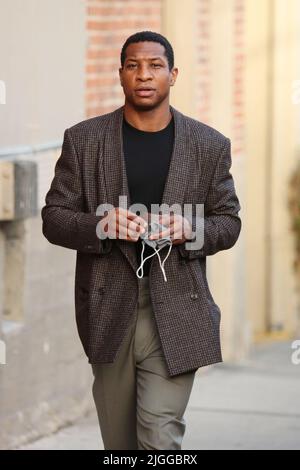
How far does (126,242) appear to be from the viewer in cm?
503

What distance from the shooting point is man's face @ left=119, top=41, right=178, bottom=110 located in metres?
5.00

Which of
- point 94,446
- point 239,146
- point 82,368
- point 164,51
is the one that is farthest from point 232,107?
point 164,51

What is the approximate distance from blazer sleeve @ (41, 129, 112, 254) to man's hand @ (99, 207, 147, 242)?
135mm

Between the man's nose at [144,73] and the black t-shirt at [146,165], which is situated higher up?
the man's nose at [144,73]

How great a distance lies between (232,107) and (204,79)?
0.49 m

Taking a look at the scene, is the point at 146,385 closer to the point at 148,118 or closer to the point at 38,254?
the point at 148,118

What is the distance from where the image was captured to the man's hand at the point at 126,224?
4.79 metres

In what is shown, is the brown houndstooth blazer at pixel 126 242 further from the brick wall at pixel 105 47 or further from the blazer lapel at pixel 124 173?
the brick wall at pixel 105 47

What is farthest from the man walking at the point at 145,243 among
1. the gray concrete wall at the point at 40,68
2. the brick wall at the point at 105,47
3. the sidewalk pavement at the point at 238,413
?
the brick wall at the point at 105,47

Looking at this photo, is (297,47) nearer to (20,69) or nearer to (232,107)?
(232,107)

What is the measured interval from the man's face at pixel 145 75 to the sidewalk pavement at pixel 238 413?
2.56 metres

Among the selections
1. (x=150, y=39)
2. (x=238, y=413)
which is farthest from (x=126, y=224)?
(x=238, y=413)

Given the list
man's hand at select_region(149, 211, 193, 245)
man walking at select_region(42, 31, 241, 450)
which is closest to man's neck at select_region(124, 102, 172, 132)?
man walking at select_region(42, 31, 241, 450)

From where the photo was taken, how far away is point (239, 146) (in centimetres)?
1017
